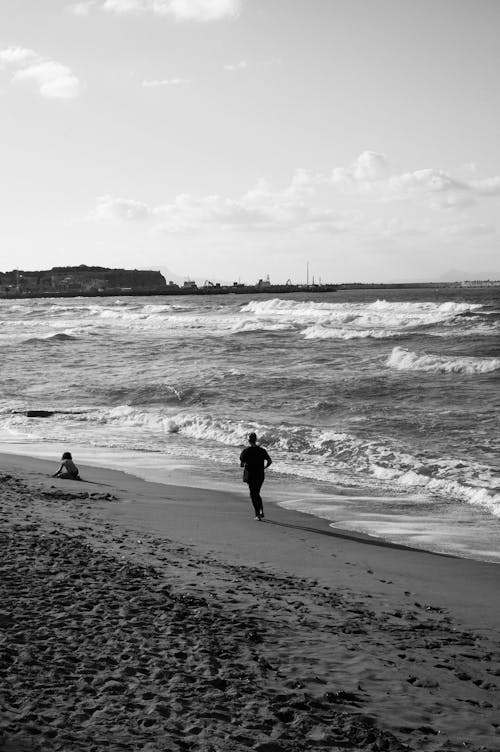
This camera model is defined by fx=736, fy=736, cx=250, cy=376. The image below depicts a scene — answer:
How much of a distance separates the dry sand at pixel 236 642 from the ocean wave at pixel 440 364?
2064 cm

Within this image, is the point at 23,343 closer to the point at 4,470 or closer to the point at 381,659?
the point at 4,470

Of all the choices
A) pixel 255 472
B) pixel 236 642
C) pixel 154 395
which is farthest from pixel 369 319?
pixel 236 642

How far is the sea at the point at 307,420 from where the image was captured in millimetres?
11516

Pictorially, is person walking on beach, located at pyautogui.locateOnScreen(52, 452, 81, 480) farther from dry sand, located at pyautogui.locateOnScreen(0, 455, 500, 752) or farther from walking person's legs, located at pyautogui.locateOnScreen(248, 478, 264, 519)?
walking person's legs, located at pyautogui.locateOnScreen(248, 478, 264, 519)

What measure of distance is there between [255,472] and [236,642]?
5.20m

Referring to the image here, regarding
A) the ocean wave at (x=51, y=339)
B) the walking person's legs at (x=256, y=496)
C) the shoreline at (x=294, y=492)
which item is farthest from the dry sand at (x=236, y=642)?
the ocean wave at (x=51, y=339)

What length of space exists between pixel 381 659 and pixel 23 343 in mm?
43229

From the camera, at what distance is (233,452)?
16.0 m

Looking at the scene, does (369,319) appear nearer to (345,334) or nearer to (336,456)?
(345,334)

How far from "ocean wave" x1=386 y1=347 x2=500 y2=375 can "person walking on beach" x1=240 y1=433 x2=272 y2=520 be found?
18832 mm

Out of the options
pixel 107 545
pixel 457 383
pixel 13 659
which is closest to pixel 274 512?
pixel 107 545

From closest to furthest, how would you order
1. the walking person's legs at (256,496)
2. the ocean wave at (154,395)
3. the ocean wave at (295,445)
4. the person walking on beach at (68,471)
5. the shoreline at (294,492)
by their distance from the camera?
the shoreline at (294,492) < the walking person's legs at (256,496) < the person walking on beach at (68,471) < the ocean wave at (295,445) < the ocean wave at (154,395)

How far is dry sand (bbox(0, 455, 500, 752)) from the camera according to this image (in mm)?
4258

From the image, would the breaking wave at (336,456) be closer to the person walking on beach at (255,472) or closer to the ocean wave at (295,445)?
the ocean wave at (295,445)
